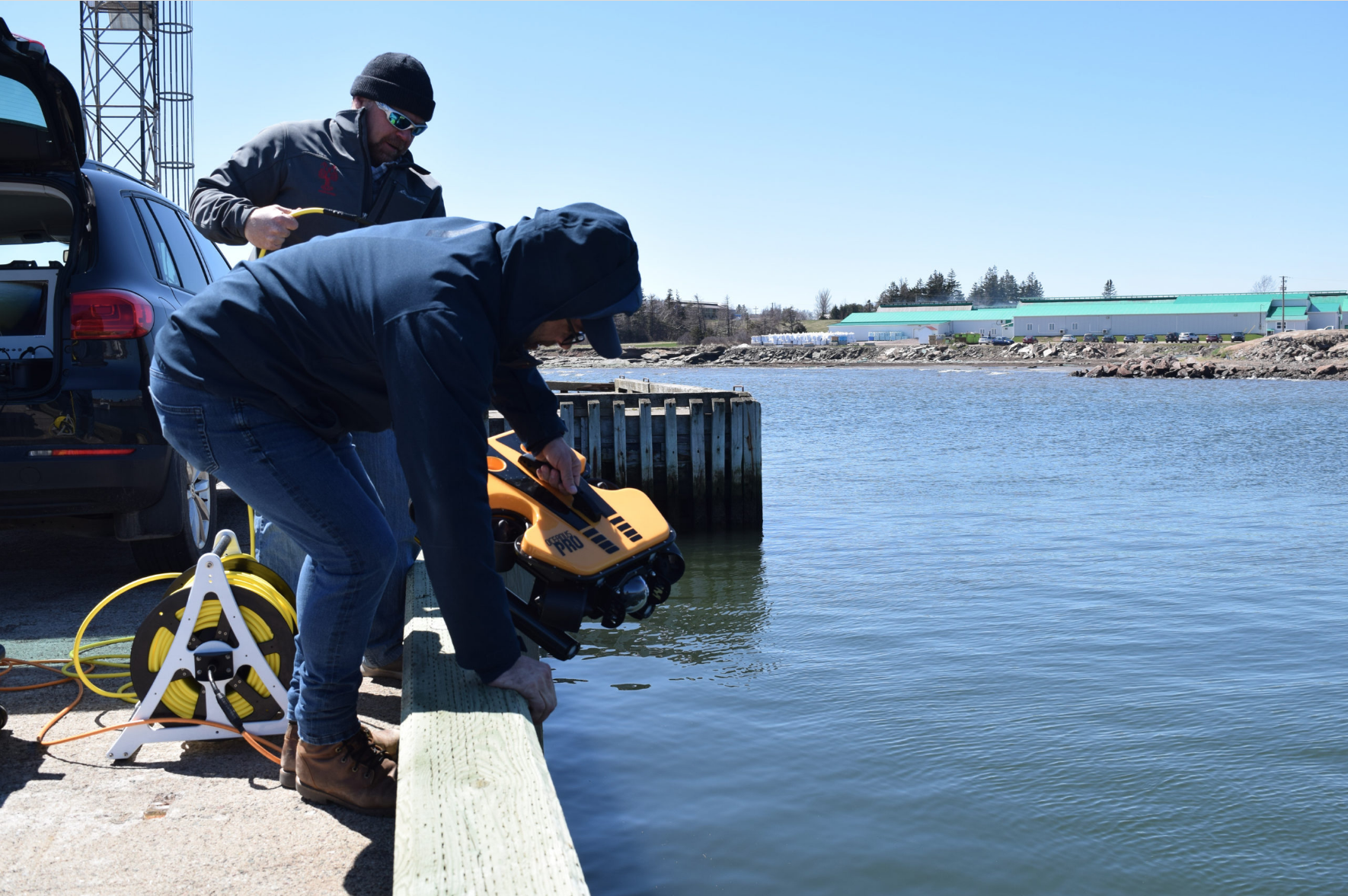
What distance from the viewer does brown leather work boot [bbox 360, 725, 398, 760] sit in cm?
316

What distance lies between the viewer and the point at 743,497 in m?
14.9

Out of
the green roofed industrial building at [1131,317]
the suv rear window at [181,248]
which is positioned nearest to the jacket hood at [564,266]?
the suv rear window at [181,248]

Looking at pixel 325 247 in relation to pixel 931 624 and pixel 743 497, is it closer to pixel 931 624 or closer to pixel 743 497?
pixel 931 624

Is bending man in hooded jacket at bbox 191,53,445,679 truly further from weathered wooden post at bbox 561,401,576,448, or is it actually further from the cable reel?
weathered wooden post at bbox 561,401,576,448

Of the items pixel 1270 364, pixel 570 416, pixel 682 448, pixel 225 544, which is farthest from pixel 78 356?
pixel 1270 364

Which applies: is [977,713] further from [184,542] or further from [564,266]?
[564,266]

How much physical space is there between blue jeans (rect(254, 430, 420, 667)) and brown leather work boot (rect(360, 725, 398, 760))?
0.72m

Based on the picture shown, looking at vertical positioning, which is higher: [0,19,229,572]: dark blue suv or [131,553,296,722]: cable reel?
[0,19,229,572]: dark blue suv

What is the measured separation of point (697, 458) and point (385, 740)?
1164cm

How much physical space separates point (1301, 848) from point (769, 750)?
2584mm

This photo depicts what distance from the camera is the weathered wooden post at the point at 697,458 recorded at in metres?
14.6

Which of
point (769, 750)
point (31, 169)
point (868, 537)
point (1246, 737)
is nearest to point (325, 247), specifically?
point (31, 169)

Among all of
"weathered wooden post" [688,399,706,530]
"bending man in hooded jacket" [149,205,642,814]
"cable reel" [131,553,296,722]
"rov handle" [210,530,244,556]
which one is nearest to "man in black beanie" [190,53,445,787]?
"rov handle" [210,530,244,556]

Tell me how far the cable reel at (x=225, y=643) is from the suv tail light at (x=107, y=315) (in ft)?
6.51
